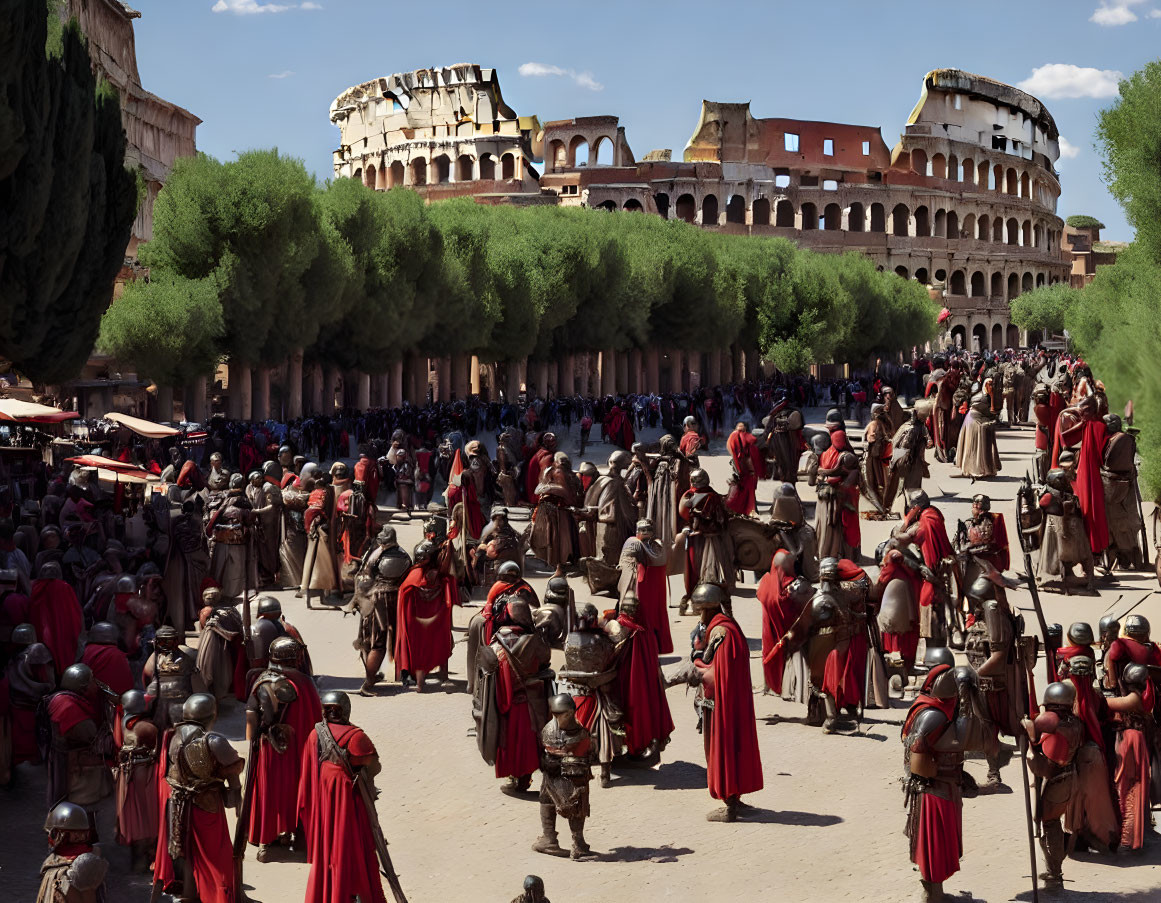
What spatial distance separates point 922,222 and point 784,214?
1054 centimetres

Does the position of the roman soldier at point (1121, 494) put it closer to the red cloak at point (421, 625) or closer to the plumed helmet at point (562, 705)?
the red cloak at point (421, 625)

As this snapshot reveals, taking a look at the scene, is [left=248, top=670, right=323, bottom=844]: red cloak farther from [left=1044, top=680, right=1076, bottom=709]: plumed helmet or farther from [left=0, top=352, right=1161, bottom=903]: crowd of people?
[left=1044, top=680, right=1076, bottom=709]: plumed helmet

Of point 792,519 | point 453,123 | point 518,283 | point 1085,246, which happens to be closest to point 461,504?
point 792,519

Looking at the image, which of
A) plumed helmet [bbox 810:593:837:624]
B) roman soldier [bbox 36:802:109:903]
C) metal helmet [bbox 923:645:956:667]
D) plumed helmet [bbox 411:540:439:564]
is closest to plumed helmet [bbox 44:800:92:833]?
roman soldier [bbox 36:802:109:903]

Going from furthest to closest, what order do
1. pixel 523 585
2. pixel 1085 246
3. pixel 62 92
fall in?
pixel 1085 246 < pixel 62 92 < pixel 523 585

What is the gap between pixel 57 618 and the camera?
37.9 feet

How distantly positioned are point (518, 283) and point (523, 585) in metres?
33.6

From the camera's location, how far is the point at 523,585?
37.0ft

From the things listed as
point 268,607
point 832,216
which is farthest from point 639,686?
point 832,216

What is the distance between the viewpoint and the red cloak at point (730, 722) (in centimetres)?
936

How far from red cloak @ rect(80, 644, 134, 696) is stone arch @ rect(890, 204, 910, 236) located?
8296cm

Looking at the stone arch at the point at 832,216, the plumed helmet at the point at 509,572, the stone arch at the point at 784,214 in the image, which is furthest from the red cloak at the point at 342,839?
the stone arch at the point at 832,216

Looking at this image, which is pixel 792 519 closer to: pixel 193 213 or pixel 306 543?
pixel 306 543

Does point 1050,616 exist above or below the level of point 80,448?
below
